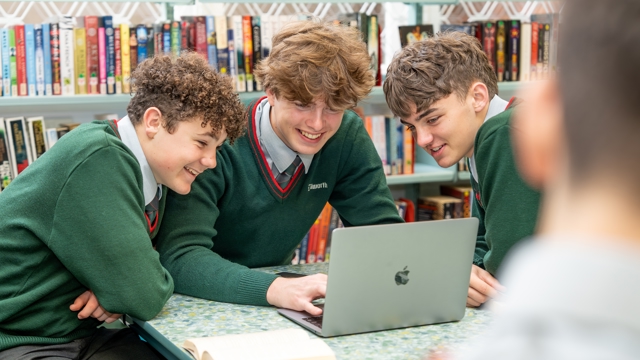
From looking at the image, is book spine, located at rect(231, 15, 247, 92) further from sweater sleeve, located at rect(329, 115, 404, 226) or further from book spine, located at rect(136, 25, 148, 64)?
sweater sleeve, located at rect(329, 115, 404, 226)

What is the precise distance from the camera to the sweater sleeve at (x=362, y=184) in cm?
190

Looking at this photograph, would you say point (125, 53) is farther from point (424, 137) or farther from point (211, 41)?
point (424, 137)

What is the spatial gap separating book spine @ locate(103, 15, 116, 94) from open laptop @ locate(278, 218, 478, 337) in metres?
1.41

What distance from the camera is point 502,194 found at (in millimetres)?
1487

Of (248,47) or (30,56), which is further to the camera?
(248,47)

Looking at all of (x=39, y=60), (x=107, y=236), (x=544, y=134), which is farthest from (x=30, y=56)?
(x=544, y=134)

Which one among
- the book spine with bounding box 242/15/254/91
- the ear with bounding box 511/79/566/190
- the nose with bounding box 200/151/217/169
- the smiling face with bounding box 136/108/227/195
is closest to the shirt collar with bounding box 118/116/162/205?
the smiling face with bounding box 136/108/227/195

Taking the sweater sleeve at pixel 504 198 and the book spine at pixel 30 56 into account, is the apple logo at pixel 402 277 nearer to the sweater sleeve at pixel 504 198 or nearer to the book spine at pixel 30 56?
the sweater sleeve at pixel 504 198

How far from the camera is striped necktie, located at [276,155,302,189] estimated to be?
6.00 ft

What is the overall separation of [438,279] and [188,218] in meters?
0.62

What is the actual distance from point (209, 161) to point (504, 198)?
2.10ft

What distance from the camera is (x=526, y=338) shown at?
1.24 feet

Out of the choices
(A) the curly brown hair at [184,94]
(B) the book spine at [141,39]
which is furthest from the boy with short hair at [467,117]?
(B) the book spine at [141,39]

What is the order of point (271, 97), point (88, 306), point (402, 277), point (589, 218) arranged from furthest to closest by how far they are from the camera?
point (271, 97), point (88, 306), point (402, 277), point (589, 218)
